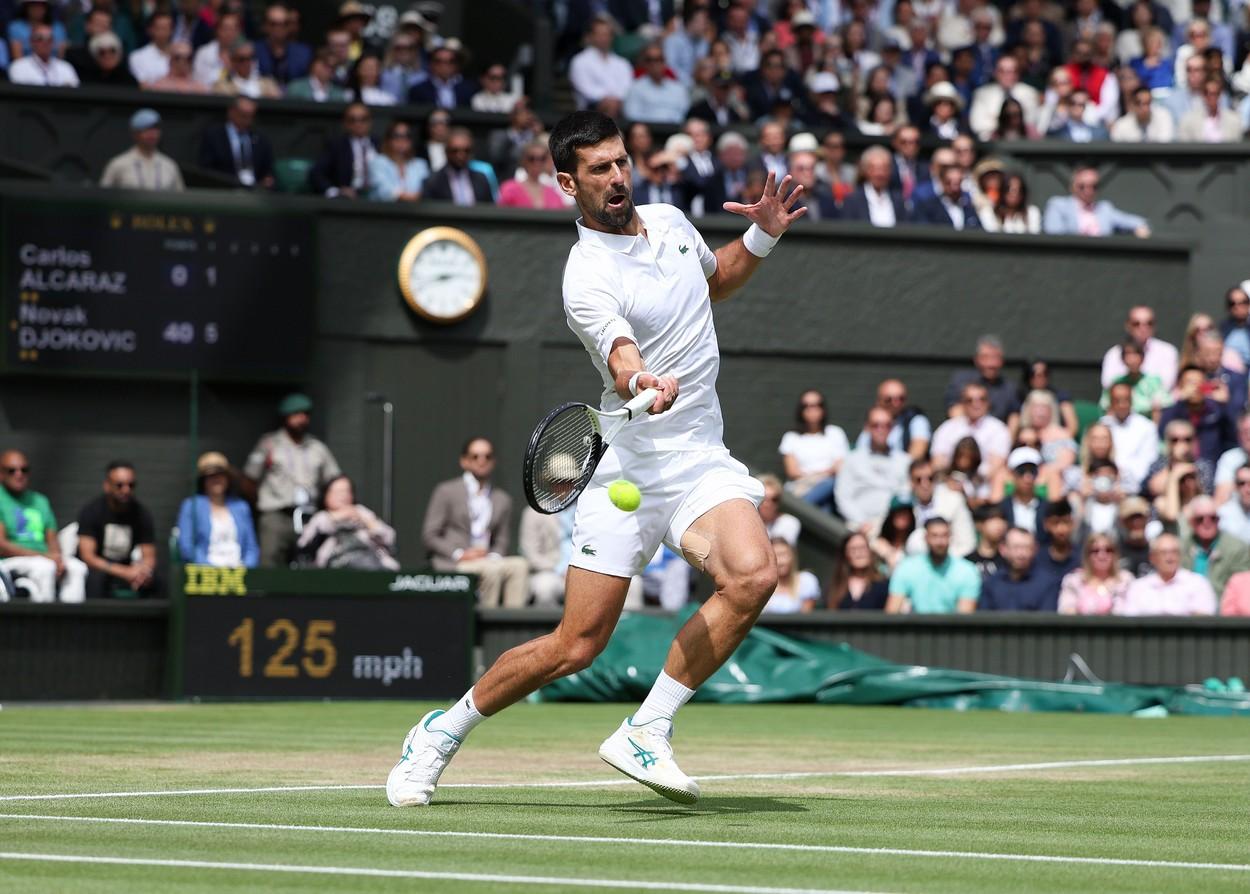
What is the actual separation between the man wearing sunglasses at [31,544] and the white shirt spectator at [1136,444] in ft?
30.1

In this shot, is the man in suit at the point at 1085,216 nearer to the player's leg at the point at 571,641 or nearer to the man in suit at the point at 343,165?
the man in suit at the point at 343,165

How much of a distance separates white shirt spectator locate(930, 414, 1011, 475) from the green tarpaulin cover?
267cm

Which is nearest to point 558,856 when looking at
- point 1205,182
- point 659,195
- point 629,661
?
point 629,661

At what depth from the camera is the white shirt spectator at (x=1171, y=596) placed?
60.0ft

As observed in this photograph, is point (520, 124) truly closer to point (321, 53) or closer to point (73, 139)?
point (321, 53)

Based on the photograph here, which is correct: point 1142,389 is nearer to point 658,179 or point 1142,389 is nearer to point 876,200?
point 876,200

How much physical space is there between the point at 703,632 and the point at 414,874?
7.55 feet

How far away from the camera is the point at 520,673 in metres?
7.81

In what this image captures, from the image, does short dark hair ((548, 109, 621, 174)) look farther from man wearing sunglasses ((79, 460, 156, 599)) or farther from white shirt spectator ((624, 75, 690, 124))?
white shirt spectator ((624, 75, 690, 124))

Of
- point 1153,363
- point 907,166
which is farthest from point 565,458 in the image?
point 907,166

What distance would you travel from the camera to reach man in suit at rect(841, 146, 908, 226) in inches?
883

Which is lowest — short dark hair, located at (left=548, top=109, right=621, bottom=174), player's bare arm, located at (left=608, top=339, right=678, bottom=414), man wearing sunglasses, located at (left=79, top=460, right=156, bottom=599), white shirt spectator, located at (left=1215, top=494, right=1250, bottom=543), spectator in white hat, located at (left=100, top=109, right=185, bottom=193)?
man wearing sunglasses, located at (left=79, top=460, right=156, bottom=599)

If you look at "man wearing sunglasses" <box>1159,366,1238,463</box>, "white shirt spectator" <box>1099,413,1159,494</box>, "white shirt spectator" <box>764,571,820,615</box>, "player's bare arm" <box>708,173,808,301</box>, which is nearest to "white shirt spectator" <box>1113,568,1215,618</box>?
"white shirt spectator" <box>1099,413,1159,494</box>

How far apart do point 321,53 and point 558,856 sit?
1738 centimetres
